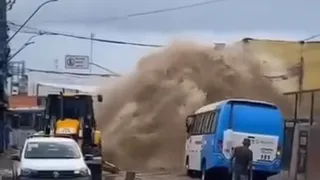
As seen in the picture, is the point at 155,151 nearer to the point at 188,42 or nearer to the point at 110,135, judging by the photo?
the point at 110,135

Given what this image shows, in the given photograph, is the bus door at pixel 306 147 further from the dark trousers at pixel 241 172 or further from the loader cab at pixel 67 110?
the loader cab at pixel 67 110

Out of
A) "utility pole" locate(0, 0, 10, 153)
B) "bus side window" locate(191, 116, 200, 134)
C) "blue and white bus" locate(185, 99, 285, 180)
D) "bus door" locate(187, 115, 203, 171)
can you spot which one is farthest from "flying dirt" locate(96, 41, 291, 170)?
"blue and white bus" locate(185, 99, 285, 180)

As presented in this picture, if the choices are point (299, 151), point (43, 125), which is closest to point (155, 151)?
point (43, 125)

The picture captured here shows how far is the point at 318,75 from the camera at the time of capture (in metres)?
48.2

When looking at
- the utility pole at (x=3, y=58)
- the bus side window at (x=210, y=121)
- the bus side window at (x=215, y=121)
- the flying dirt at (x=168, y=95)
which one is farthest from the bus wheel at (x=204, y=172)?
the utility pole at (x=3, y=58)

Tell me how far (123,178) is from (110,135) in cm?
1165

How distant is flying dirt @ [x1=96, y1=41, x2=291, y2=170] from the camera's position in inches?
1708

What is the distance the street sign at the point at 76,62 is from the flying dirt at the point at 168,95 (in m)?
13.5

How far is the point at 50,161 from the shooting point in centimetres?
2228

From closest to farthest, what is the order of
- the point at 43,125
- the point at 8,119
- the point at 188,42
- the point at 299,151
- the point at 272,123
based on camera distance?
the point at 272,123 < the point at 299,151 < the point at 43,125 < the point at 188,42 < the point at 8,119

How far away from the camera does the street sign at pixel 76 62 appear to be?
203 feet

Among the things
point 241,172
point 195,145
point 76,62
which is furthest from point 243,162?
point 76,62

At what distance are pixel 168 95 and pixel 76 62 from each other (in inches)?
780

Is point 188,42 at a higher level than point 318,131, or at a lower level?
higher
